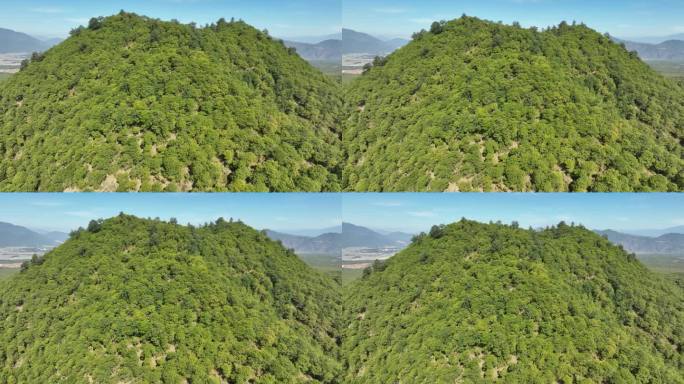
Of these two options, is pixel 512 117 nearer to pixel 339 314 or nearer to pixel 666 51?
pixel 339 314

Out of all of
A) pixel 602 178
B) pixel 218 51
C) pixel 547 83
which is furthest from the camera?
pixel 218 51

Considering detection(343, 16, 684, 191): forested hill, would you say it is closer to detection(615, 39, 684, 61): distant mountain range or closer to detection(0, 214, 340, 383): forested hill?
detection(0, 214, 340, 383): forested hill

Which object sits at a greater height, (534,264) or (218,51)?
(218,51)

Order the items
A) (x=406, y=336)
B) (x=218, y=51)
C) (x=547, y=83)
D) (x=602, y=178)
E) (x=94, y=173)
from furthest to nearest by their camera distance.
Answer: (x=218, y=51) → (x=547, y=83) → (x=406, y=336) → (x=602, y=178) → (x=94, y=173)

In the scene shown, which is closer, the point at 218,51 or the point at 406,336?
the point at 406,336

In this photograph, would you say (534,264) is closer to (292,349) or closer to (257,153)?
(292,349)

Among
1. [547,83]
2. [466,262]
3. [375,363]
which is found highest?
[547,83]

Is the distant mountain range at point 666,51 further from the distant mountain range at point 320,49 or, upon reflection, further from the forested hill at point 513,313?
the forested hill at point 513,313

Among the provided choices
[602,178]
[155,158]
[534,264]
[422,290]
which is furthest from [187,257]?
[602,178]
